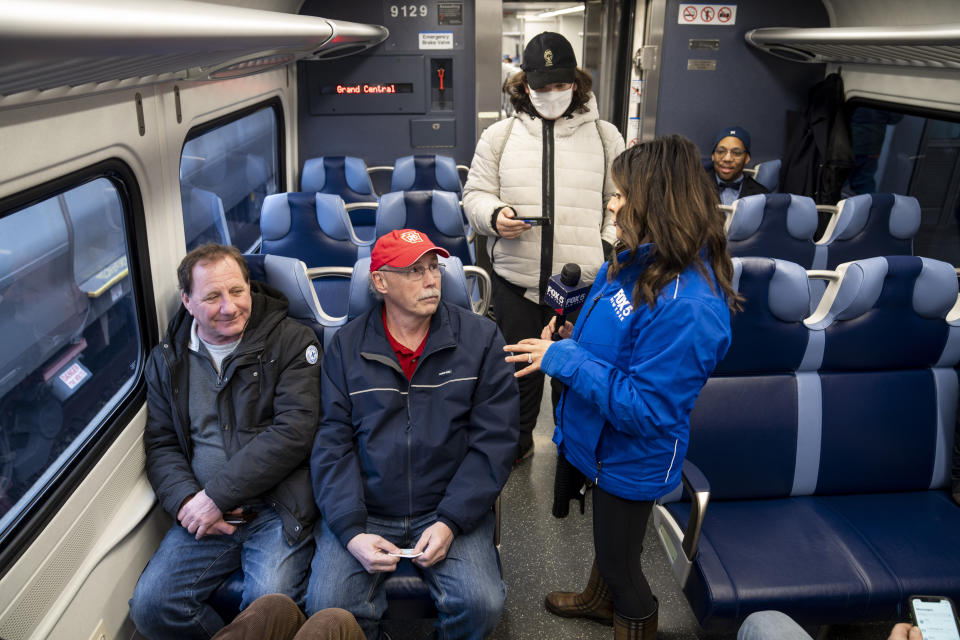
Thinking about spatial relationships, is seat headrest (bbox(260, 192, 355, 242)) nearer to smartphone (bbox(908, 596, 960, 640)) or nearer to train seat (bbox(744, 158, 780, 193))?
smartphone (bbox(908, 596, 960, 640))

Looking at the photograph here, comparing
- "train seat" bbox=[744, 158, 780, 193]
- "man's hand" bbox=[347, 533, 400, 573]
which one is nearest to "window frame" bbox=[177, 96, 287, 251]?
"man's hand" bbox=[347, 533, 400, 573]

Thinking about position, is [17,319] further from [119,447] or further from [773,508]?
[773,508]

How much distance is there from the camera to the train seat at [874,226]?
13.9 feet

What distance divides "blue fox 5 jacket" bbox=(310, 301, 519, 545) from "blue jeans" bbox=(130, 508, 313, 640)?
226mm

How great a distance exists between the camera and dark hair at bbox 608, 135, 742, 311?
173 centimetres

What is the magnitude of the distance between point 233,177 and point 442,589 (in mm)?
5651

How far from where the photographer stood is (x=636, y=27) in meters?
6.10

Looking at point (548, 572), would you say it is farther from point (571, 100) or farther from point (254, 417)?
point (571, 100)

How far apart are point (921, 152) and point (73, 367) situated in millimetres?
7003

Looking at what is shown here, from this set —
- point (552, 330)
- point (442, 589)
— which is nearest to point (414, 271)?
point (552, 330)

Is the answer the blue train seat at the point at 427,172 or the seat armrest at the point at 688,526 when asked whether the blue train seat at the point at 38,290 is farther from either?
the seat armrest at the point at 688,526

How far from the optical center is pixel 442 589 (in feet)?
7.00

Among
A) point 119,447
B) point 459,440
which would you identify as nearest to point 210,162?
point 119,447

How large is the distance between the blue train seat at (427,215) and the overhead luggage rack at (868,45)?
254 cm
